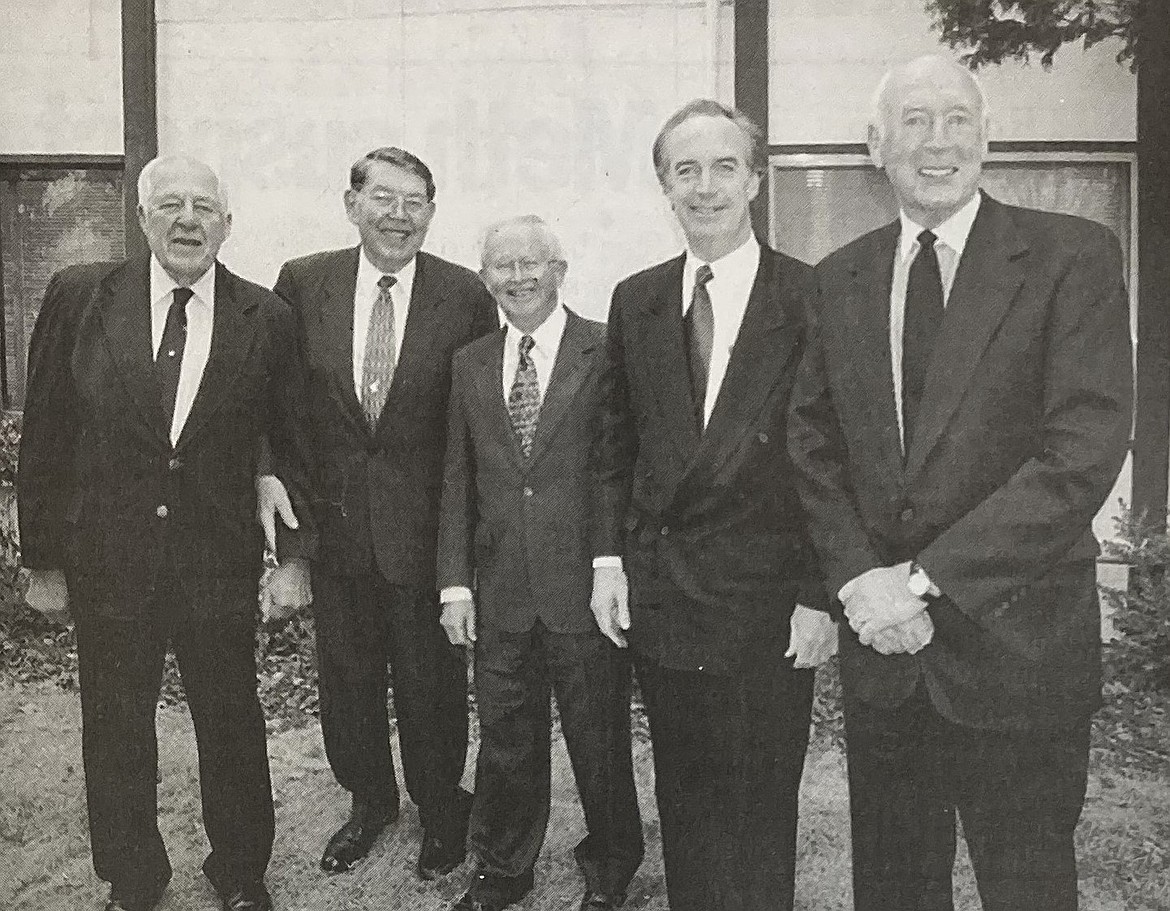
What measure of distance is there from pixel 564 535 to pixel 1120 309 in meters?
1.07

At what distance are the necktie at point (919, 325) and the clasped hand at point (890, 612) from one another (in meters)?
0.21

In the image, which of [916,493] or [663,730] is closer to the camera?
[916,493]

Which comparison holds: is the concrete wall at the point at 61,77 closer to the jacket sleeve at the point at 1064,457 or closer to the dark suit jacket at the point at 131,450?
the dark suit jacket at the point at 131,450

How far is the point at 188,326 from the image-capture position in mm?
2154

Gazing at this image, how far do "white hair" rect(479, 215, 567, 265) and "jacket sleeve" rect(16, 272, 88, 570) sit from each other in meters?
0.80

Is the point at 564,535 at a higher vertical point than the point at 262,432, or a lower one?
lower

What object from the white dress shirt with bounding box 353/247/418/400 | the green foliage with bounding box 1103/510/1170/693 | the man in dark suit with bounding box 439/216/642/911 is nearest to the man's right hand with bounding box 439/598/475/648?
the man in dark suit with bounding box 439/216/642/911

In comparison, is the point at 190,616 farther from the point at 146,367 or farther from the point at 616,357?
the point at 616,357

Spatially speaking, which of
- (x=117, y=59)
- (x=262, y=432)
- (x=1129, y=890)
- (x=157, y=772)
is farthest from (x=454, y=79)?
(x=1129, y=890)

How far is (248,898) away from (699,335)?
146cm

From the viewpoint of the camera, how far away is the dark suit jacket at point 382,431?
89.0 inches

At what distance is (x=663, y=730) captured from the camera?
2023 mm

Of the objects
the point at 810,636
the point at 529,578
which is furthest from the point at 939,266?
the point at 529,578

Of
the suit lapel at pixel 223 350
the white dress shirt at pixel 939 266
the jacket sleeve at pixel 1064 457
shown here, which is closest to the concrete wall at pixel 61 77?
the suit lapel at pixel 223 350
